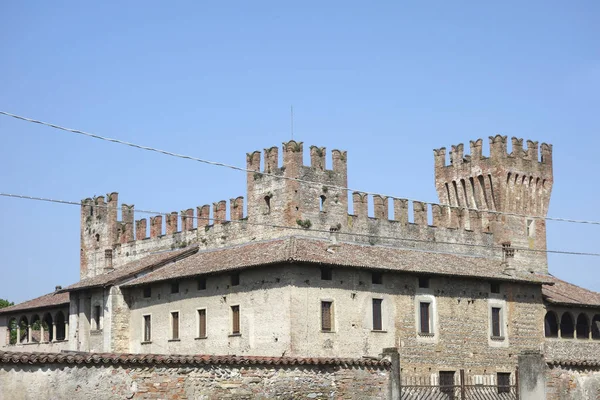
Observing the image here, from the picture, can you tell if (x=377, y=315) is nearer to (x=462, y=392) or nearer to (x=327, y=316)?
(x=327, y=316)

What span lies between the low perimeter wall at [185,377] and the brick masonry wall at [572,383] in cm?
427

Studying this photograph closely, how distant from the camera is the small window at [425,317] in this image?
37656 millimetres

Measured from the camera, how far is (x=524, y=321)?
41188mm

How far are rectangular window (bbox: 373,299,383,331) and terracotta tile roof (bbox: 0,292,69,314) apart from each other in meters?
16.0

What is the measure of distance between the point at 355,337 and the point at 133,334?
1050 centimetres

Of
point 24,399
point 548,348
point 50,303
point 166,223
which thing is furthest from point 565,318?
point 24,399

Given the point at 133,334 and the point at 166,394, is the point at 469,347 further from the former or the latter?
the point at 166,394

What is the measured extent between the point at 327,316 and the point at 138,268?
999cm

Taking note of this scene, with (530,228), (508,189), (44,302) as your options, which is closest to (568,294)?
(530,228)

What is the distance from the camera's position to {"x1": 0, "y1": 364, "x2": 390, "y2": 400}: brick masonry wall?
64.9 ft

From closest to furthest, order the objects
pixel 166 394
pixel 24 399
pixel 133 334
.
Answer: pixel 24 399
pixel 166 394
pixel 133 334

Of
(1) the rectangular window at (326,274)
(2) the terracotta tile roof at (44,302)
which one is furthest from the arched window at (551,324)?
(2) the terracotta tile roof at (44,302)

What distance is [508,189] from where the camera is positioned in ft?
151

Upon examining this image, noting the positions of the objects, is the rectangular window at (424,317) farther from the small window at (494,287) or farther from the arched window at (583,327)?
the arched window at (583,327)
